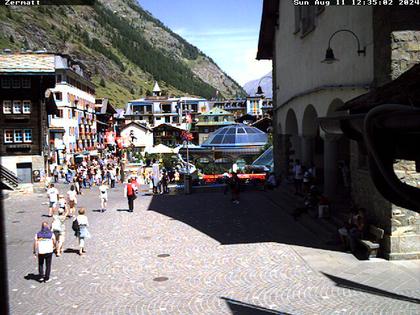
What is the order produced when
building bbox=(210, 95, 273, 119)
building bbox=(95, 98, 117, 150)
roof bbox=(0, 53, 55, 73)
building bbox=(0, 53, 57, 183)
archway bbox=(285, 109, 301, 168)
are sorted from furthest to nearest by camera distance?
building bbox=(210, 95, 273, 119)
building bbox=(95, 98, 117, 150)
building bbox=(0, 53, 57, 183)
roof bbox=(0, 53, 55, 73)
archway bbox=(285, 109, 301, 168)

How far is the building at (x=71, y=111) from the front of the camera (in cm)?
5636

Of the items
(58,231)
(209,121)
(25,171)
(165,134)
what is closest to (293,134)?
(58,231)

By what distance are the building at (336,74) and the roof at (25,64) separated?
20414 millimetres

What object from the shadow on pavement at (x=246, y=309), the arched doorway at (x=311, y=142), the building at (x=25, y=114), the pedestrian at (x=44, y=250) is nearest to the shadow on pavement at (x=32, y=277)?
the pedestrian at (x=44, y=250)

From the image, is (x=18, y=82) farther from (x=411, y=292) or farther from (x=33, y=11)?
(x=33, y=11)

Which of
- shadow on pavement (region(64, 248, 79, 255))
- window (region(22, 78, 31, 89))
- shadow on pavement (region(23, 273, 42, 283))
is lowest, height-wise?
shadow on pavement (region(23, 273, 42, 283))

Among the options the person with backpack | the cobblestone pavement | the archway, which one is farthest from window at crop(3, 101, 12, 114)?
the person with backpack

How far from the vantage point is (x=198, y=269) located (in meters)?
12.1

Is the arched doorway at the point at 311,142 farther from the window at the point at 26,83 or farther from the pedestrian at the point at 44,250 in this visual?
the window at the point at 26,83

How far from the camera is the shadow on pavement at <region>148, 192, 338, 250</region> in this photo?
1526 centimetres

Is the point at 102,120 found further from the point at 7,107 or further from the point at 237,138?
the point at 237,138

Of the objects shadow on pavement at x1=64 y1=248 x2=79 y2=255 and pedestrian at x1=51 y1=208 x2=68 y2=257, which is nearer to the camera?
pedestrian at x1=51 y1=208 x2=68 y2=257

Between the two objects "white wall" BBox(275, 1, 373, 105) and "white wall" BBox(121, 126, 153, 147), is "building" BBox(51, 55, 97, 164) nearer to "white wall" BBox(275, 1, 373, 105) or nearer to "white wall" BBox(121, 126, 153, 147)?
"white wall" BBox(121, 126, 153, 147)

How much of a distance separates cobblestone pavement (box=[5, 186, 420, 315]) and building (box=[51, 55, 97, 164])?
3922 cm
